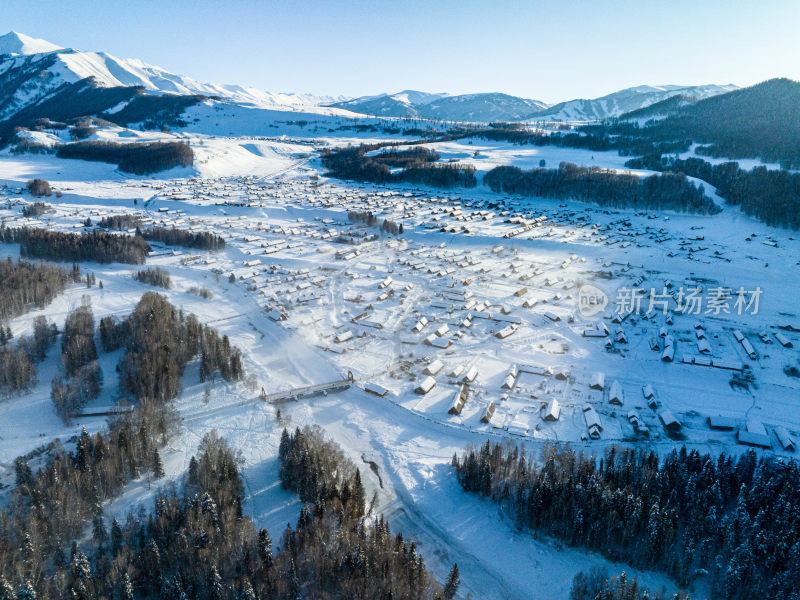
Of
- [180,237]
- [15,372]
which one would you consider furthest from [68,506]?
[180,237]

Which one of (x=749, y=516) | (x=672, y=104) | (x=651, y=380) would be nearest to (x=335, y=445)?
(x=749, y=516)

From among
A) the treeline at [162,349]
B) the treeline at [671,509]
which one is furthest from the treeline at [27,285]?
the treeline at [671,509]

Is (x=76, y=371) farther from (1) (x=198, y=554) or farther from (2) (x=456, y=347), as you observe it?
(2) (x=456, y=347)

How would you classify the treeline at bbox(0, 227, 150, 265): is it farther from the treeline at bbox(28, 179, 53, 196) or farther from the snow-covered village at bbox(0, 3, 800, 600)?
the treeline at bbox(28, 179, 53, 196)

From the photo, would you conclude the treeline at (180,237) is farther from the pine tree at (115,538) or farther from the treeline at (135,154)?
the treeline at (135,154)

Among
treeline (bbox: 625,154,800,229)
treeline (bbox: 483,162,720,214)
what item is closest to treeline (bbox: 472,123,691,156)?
treeline (bbox: 625,154,800,229)

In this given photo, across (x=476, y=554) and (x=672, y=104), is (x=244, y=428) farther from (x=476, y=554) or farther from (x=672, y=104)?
(x=672, y=104)
